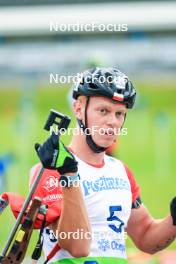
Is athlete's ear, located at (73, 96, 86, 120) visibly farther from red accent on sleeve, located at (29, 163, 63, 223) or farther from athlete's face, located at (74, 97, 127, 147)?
red accent on sleeve, located at (29, 163, 63, 223)

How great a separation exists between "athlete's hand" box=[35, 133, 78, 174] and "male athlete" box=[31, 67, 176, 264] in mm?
50

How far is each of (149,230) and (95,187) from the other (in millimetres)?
598

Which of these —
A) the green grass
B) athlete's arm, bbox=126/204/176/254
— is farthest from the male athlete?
the green grass

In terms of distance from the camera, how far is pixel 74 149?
4.32m

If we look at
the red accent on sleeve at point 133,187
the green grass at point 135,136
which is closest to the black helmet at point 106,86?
the red accent on sleeve at point 133,187

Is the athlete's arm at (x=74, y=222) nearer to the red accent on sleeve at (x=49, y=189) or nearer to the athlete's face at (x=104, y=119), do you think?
the red accent on sleeve at (x=49, y=189)

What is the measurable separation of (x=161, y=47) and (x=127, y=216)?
26.0 meters

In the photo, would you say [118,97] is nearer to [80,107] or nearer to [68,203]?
[80,107]

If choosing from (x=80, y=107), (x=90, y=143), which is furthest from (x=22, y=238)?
(x=80, y=107)

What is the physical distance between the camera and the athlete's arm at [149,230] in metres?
4.62

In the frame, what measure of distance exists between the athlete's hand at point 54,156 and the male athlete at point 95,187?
5 cm

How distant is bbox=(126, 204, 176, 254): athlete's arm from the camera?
4.62m

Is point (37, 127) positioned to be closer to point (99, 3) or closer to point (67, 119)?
point (99, 3)

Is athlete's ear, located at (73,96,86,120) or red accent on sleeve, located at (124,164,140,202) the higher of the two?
athlete's ear, located at (73,96,86,120)
